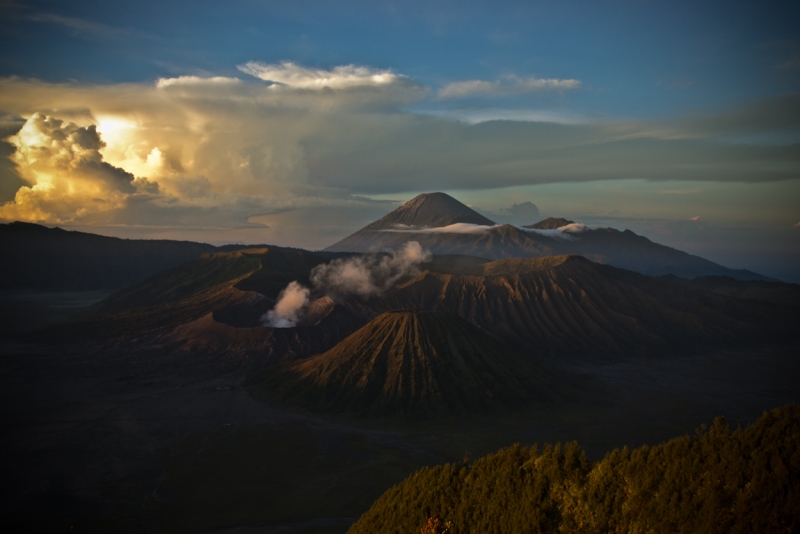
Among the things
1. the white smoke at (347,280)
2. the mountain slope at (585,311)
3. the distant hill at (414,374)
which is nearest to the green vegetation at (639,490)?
the distant hill at (414,374)

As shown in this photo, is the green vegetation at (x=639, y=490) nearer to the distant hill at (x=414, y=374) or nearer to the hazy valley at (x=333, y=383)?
the hazy valley at (x=333, y=383)

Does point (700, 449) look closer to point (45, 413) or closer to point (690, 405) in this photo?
point (690, 405)

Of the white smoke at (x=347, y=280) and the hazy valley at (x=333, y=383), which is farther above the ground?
the white smoke at (x=347, y=280)

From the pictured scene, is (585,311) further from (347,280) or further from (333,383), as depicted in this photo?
(333,383)

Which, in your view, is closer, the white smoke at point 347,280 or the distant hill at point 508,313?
the distant hill at point 508,313

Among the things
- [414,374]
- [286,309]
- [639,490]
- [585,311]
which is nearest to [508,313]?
[585,311]

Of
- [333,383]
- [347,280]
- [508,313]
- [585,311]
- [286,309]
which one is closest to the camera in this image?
[333,383]

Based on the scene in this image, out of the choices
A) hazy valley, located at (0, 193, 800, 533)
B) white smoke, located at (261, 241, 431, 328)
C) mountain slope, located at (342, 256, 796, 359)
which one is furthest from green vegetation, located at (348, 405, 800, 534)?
white smoke, located at (261, 241, 431, 328)
